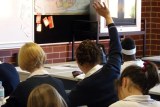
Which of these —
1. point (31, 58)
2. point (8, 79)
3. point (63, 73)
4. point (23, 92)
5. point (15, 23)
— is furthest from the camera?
point (15, 23)

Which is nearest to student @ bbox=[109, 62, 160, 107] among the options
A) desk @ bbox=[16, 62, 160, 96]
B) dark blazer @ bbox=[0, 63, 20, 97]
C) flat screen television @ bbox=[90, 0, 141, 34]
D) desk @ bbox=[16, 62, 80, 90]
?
dark blazer @ bbox=[0, 63, 20, 97]

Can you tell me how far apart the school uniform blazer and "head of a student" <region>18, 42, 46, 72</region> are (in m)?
0.34

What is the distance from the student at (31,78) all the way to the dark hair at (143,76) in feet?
1.94

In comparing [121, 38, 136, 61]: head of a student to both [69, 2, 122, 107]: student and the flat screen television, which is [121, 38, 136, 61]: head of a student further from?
the flat screen television

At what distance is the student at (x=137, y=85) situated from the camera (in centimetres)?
209

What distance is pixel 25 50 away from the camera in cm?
284

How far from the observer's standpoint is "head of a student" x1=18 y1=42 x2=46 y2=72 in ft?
9.16

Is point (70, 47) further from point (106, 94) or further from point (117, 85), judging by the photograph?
point (117, 85)

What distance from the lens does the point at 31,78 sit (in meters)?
2.59

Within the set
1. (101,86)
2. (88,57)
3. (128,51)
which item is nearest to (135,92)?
(101,86)

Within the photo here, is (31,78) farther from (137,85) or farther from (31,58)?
(137,85)

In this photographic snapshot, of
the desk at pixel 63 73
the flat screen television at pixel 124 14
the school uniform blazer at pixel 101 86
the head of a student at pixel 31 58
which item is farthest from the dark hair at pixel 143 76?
the flat screen television at pixel 124 14

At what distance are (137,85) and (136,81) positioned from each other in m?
0.02

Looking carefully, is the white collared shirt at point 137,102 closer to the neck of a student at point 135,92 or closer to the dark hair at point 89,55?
the neck of a student at point 135,92
